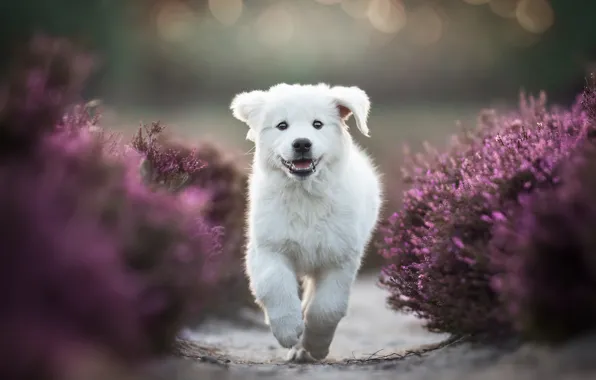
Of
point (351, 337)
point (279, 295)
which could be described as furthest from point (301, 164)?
point (351, 337)

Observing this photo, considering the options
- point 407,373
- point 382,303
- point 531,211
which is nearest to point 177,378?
point 407,373

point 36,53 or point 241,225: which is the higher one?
point 241,225

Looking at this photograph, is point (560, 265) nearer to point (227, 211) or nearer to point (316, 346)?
point (316, 346)

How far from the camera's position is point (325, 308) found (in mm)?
5168

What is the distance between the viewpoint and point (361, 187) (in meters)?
5.91

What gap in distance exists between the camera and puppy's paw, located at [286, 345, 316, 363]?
17.6 ft

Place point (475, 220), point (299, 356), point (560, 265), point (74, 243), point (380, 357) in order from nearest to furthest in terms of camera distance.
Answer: point (74, 243) < point (560, 265) < point (475, 220) < point (380, 357) < point (299, 356)

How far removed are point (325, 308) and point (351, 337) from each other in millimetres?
1924

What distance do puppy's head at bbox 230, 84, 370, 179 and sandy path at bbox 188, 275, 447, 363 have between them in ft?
5.18

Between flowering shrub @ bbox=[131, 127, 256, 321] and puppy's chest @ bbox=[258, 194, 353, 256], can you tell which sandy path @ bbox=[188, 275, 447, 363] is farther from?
puppy's chest @ bbox=[258, 194, 353, 256]

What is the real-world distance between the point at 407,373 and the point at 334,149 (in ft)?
6.29

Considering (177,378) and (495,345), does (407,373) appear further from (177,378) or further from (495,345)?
(177,378)

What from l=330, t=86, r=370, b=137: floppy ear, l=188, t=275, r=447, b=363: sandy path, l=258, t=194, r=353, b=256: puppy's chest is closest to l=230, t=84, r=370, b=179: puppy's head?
l=330, t=86, r=370, b=137: floppy ear

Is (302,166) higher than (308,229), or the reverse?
(302,166)
